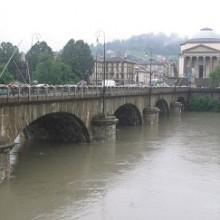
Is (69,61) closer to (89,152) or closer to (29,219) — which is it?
(89,152)

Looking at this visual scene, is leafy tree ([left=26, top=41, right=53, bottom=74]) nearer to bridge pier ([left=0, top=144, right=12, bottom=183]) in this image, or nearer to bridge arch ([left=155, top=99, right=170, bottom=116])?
bridge arch ([left=155, top=99, right=170, bottom=116])

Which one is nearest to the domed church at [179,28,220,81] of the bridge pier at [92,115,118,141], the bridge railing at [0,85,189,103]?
the bridge railing at [0,85,189,103]

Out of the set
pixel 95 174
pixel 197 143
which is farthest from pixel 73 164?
pixel 197 143

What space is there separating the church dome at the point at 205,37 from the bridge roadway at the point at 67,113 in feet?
352

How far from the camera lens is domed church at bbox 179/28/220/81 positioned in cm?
17700

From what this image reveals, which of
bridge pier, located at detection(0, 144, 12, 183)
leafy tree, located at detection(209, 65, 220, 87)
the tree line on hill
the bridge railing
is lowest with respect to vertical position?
bridge pier, located at detection(0, 144, 12, 183)

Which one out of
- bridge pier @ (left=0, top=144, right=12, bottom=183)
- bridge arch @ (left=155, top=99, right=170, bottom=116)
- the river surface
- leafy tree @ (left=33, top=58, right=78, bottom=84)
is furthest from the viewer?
leafy tree @ (left=33, top=58, right=78, bottom=84)

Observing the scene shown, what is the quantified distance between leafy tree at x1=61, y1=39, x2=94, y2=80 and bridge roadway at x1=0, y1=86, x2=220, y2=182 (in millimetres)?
46159

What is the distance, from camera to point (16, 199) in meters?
29.6

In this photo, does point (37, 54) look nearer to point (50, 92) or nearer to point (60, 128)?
point (60, 128)

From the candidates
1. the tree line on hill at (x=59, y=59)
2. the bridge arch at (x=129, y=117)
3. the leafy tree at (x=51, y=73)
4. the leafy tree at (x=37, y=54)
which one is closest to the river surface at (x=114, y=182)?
the bridge arch at (x=129, y=117)

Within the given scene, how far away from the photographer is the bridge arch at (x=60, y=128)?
4709cm

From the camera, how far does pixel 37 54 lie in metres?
125

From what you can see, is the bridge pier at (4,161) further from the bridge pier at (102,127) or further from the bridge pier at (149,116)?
the bridge pier at (149,116)
